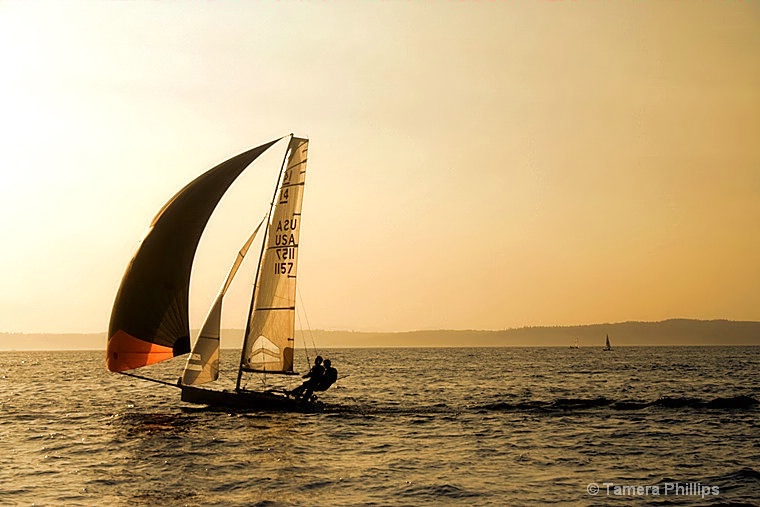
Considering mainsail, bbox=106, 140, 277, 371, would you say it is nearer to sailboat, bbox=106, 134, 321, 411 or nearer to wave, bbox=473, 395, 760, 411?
sailboat, bbox=106, 134, 321, 411

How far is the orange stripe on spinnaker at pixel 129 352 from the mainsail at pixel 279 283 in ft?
12.1

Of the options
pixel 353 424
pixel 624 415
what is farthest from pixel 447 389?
pixel 353 424

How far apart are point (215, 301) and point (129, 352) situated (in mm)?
3720

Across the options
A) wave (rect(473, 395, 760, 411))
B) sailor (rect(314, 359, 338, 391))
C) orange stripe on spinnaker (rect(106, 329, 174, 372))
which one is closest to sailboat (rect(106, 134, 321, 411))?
orange stripe on spinnaker (rect(106, 329, 174, 372))

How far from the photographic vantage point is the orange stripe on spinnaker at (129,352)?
99.8 feet

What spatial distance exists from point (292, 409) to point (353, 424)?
2.53 m

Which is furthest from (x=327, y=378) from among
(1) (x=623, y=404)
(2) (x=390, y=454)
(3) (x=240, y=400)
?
(1) (x=623, y=404)

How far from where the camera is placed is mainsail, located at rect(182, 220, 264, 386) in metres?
31.7

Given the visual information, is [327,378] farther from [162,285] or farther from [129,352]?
[129,352]

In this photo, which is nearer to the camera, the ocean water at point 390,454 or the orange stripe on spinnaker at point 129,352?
the ocean water at point 390,454

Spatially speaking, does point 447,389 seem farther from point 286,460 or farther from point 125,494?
point 125,494

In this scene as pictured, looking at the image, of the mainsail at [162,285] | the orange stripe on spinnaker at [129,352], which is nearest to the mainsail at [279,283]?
the mainsail at [162,285]

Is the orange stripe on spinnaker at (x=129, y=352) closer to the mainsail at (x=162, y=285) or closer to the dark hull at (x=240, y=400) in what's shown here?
the mainsail at (x=162, y=285)

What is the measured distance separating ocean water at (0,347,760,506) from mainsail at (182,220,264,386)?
1.89 meters
